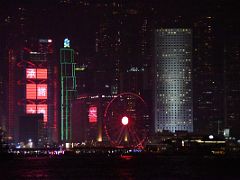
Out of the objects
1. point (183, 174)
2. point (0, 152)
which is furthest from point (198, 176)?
point (0, 152)

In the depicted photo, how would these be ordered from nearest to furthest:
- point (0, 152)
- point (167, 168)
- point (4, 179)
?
point (4, 179)
point (167, 168)
point (0, 152)

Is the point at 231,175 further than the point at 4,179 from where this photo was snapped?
Yes

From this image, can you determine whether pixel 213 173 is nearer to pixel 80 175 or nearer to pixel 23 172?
pixel 80 175

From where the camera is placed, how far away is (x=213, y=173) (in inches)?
5389

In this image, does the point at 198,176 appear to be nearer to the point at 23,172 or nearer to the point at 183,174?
the point at 183,174

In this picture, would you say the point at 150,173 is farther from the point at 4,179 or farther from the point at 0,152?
the point at 0,152

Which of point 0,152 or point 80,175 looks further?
point 0,152

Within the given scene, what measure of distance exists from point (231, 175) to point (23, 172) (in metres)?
32.5

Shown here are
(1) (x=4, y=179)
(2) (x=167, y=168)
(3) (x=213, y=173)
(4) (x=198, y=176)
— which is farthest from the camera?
(2) (x=167, y=168)

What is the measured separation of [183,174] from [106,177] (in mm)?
12673

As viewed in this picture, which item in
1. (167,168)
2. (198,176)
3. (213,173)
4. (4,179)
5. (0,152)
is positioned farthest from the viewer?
(0,152)

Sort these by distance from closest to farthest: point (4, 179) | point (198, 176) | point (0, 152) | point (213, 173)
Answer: point (4, 179), point (198, 176), point (213, 173), point (0, 152)

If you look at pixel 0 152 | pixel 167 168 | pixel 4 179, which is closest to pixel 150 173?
pixel 167 168

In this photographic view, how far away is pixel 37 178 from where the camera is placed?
412 feet
